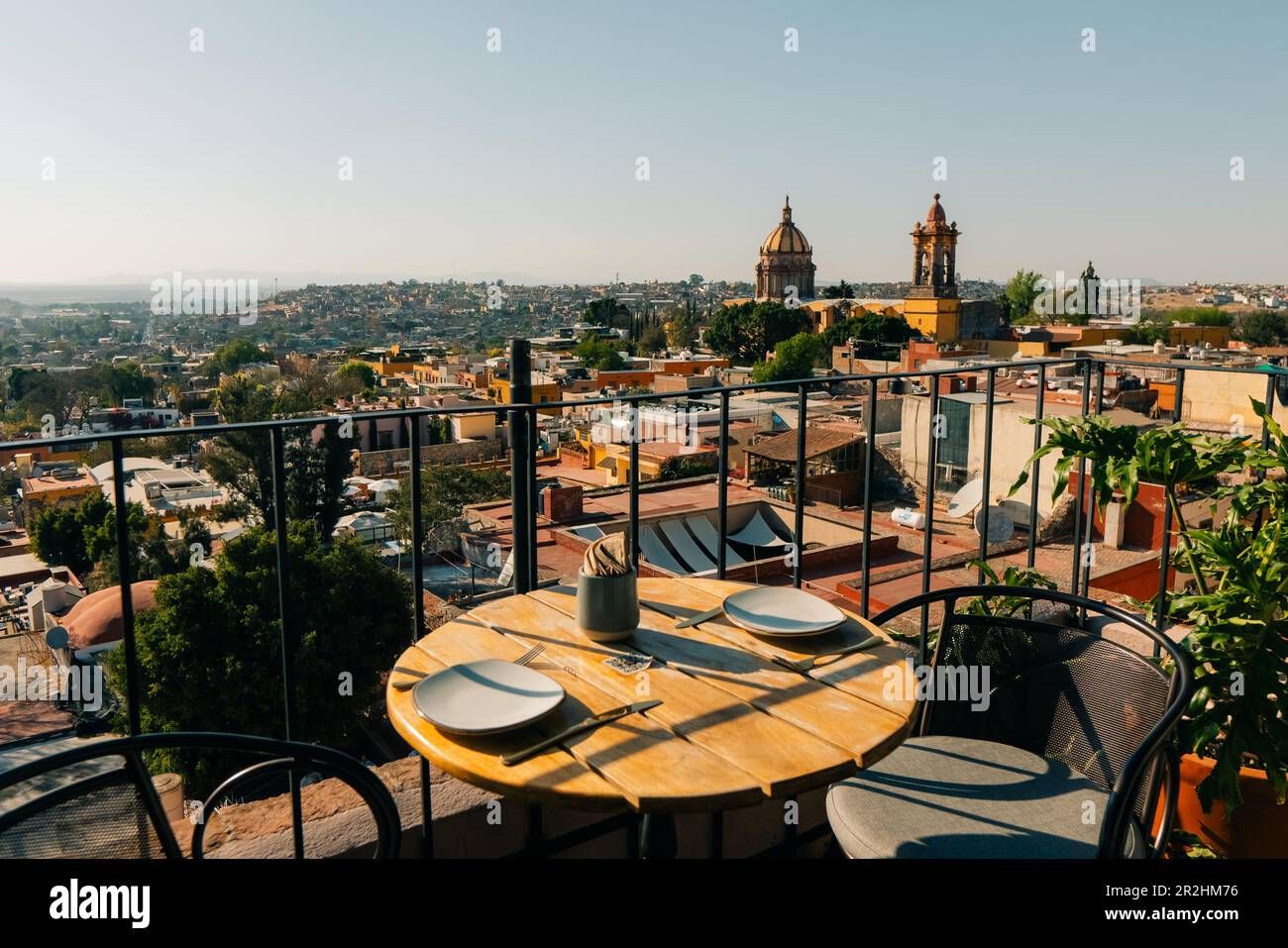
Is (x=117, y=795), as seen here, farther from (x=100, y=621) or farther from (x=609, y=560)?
(x=100, y=621)

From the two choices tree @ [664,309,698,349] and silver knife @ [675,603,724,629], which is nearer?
silver knife @ [675,603,724,629]

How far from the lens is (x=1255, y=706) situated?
1.90 m

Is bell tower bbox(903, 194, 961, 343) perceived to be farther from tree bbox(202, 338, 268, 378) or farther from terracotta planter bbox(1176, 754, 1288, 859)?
terracotta planter bbox(1176, 754, 1288, 859)

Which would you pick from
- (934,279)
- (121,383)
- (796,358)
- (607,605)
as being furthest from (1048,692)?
(934,279)

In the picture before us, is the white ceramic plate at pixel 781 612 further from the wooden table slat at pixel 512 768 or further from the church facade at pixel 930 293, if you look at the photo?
the church facade at pixel 930 293

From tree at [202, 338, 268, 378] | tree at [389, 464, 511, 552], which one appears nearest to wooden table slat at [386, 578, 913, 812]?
tree at [389, 464, 511, 552]

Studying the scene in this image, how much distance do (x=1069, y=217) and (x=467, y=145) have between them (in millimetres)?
33426

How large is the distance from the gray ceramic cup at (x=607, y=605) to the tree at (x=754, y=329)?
5940 centimetres

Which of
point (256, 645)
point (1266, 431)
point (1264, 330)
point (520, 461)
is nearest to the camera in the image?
point (520, 461)

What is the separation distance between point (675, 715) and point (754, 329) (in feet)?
198

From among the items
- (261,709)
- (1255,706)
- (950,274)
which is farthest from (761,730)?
(950,274)

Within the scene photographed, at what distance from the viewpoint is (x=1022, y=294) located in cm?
7156

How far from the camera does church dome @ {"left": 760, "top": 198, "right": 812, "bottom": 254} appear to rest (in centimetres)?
7650

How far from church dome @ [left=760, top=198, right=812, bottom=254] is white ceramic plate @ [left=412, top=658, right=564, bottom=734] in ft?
256
